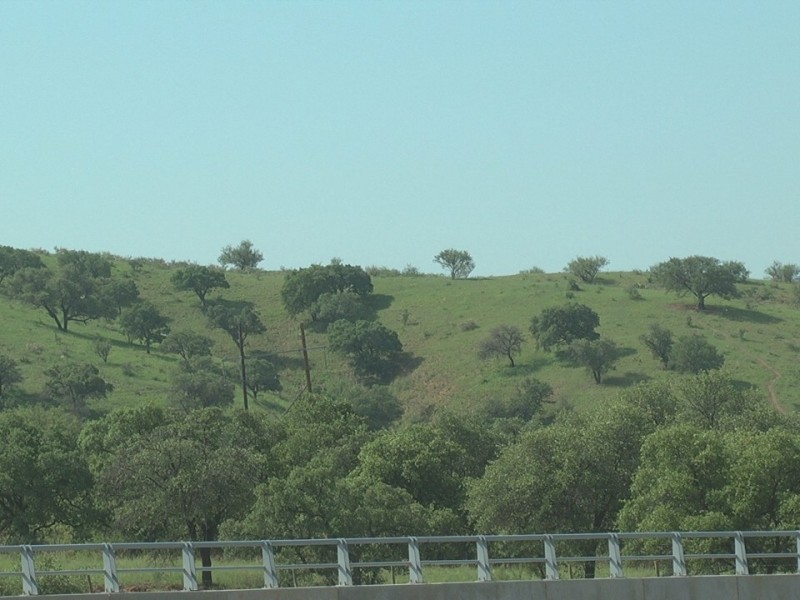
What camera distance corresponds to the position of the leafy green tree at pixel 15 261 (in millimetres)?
148500

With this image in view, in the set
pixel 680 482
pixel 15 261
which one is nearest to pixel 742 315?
pixel 15 261

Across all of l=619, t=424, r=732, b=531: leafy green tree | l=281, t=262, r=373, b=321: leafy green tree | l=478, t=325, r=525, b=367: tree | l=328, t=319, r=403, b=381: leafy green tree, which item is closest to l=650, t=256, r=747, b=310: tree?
l=478, t=325, r=525, b=367: tree

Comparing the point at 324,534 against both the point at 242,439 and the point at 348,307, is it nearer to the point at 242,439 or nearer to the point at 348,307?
the point at 242,439

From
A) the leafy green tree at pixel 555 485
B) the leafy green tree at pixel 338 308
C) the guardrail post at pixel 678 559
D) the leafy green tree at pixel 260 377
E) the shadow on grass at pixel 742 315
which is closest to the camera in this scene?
the guardrail post at pixel 678 559

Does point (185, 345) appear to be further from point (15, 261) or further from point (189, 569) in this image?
point (189, 569)

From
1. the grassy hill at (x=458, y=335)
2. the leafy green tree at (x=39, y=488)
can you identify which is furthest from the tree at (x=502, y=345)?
the leafy green tree at (x=39, y=488)

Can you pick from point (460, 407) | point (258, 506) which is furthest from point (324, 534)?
point (460, 407)

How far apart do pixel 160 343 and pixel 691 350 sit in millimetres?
47259

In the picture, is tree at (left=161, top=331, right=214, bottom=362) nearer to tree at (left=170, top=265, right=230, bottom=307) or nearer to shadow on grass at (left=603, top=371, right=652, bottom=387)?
tree at (left=170, top=265, right=230, bottom=307)

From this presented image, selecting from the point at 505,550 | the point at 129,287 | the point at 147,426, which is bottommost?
the point at 505,550

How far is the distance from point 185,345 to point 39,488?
78.3 meters

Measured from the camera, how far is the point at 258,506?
4706cm

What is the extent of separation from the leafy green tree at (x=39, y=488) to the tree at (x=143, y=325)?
7750 centimetres

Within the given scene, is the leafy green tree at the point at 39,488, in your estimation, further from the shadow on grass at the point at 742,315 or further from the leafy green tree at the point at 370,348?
the shadow on grass at the point at 742,315
